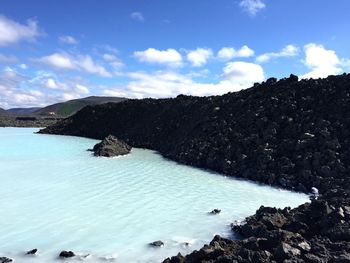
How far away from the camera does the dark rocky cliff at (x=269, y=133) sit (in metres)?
28.8

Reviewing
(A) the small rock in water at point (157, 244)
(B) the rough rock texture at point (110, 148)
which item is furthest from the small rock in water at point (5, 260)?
(B) the rough rock texture at point (110, 148)

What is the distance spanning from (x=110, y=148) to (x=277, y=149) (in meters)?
17.2

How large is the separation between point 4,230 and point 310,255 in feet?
38.0

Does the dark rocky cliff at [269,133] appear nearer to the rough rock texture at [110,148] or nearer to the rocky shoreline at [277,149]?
the rocky shoreline at [277,149]

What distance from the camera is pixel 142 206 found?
21359 millimetres

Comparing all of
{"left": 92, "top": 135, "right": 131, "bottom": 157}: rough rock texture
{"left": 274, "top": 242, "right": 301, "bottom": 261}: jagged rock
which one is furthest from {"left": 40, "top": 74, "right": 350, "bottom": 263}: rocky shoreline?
{"left": 92, "top": 135, "right": 131, "bottom": 157}: rough rock texture

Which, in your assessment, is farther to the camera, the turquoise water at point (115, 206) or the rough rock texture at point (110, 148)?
the rough rock texture at point (110, 148)

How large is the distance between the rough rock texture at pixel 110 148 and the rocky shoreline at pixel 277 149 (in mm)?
4482

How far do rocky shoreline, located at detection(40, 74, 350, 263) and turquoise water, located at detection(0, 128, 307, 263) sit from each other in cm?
192

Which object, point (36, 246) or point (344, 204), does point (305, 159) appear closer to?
point (344, 204)

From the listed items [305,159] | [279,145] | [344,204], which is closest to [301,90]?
A: [279,145]

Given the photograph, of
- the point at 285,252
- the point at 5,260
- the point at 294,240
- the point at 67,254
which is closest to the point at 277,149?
the point at 294,240

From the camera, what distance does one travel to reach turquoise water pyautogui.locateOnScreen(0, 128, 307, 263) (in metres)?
15.6

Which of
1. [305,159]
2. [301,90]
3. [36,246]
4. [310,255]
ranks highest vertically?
[301,90]
